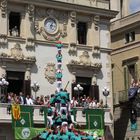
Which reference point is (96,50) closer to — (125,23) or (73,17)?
(73,17)

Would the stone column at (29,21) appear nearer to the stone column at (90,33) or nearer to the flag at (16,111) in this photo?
the stone column at (90,33)

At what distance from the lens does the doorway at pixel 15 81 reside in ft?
147

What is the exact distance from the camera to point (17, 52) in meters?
45.0

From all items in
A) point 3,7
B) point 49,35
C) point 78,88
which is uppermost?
point 3,7

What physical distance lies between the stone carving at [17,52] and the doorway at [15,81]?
116 cm

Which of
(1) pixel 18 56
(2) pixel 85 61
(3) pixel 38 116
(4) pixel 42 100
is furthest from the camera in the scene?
(2) pixel 85 61

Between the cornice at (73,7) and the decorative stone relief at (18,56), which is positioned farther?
the cornice at (73,7)

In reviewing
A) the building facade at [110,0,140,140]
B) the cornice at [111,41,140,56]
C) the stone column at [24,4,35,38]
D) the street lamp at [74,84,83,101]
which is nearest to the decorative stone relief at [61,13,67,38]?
the stone column at [24,4,35,38]

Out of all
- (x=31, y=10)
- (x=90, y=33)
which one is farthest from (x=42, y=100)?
(x=90, y=33)

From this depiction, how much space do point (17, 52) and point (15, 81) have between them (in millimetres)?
2128

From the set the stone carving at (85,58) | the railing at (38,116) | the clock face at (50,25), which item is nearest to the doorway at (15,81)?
the railing at (38,116)

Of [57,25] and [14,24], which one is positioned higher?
[57,25]

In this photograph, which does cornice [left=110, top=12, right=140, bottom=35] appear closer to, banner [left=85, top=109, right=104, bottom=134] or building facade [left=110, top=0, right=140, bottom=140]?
building facade [left=110, top=0, right=140, bottom=140]

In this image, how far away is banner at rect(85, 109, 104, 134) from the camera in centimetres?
4519
